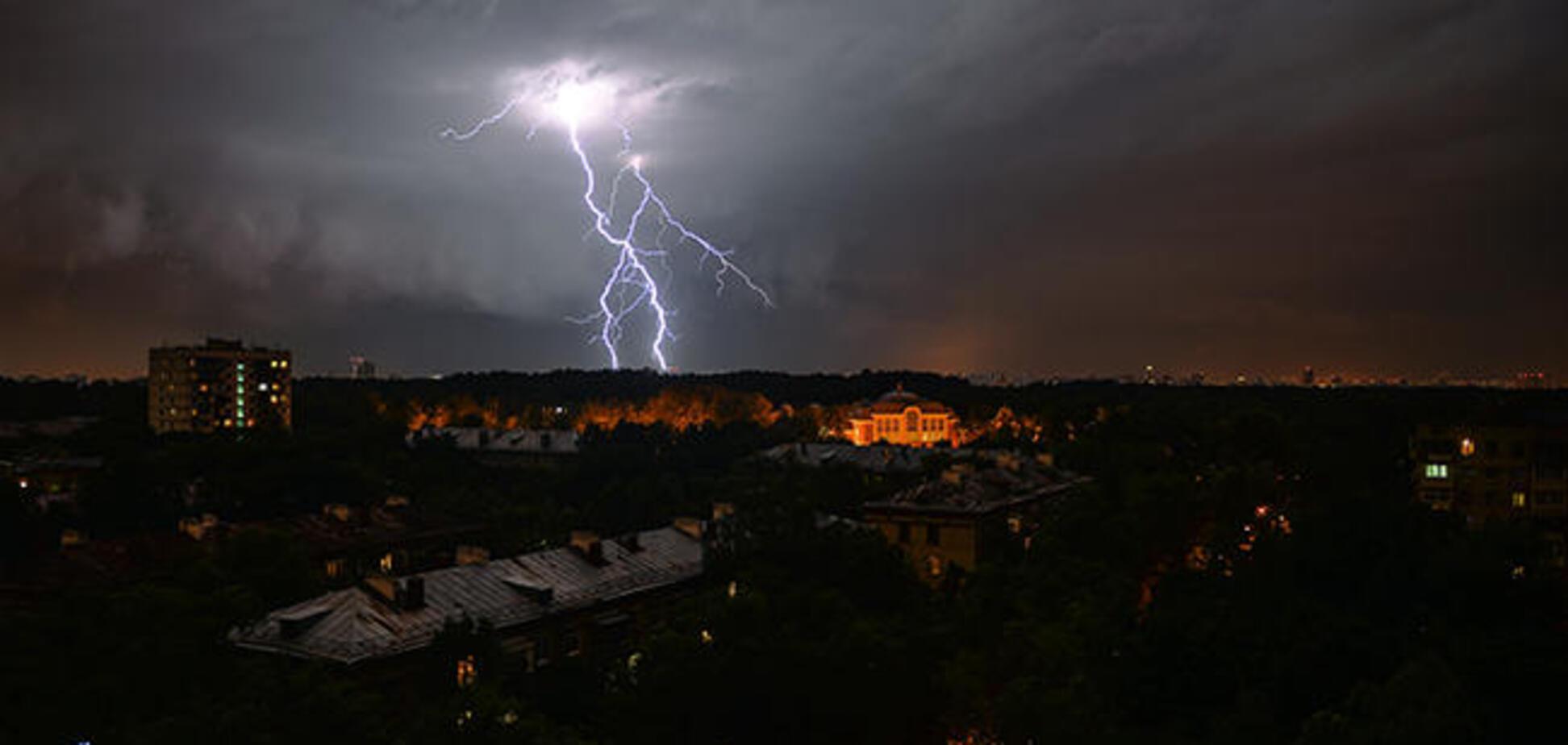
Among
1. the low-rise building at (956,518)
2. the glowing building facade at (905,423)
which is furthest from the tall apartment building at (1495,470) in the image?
the glowing building facade at (905,423)

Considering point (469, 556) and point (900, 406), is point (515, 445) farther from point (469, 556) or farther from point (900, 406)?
point (469, 556)

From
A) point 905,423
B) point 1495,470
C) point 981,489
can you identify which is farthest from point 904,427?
point 981,489

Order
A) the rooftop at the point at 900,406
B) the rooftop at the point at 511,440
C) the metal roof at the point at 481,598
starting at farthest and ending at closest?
1. the rooftop at the point at 900,406
2. the rooftop at the point at 511,440
3. the metal roof at the point at 481,598

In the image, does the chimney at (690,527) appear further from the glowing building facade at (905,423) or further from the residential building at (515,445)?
the glowing building facade at (905,423)

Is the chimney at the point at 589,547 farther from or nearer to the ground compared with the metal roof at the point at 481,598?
farther from the ground

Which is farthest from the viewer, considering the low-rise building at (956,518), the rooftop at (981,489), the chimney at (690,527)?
the rooftop at (981,489)

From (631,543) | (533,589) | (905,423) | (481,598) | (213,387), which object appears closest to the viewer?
(481,598)
